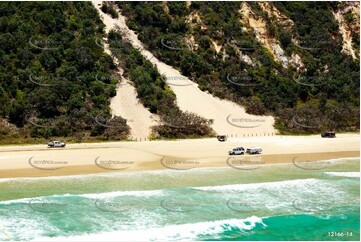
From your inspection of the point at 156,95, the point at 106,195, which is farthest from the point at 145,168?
the point at 156,95

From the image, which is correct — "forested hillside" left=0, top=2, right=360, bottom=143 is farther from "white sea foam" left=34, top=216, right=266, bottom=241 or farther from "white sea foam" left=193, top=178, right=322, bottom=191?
"white sea foam" left=34, top=216, right=266, bottom=241

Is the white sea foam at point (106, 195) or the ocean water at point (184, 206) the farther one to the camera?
the white sea foam at point (106, 195)

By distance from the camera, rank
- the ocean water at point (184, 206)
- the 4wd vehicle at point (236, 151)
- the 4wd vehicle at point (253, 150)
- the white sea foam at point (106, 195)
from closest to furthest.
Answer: the ocean water at point (184, 206) < the white sea foam at point (106, 195) < the 4wd vehicle at point (236, 151) < the 4wd vehicle at point (253, 150)

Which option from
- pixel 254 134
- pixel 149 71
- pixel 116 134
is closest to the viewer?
pixel 116 134

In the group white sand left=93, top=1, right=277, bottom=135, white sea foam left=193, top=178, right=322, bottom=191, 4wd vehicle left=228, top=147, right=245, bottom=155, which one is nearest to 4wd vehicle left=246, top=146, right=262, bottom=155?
4wd vehicle left=228, top=147, right=245, bottom=155

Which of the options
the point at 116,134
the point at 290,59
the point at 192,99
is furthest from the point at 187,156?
the point at 290,59

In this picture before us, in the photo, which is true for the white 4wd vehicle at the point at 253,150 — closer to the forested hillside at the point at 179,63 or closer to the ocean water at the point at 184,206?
the ocean water at the point at 184,206

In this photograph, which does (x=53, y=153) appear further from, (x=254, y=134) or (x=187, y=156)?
(x=254, y=134)

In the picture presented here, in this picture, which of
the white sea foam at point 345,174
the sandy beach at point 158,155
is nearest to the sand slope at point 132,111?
the sandy beach at point 158,155
